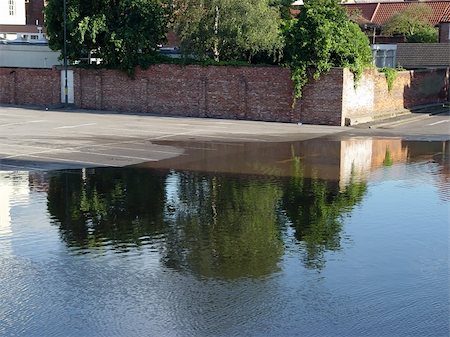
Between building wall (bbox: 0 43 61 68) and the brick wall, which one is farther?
building wall (bbox: 0 43 61 68)

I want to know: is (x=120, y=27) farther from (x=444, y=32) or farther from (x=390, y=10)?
(x=390, y=10)

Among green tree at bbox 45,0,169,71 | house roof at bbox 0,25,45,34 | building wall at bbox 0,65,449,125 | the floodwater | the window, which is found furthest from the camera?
the window

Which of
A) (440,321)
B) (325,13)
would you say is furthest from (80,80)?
(440,321)

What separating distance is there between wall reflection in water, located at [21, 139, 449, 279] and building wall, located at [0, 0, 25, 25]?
177ft

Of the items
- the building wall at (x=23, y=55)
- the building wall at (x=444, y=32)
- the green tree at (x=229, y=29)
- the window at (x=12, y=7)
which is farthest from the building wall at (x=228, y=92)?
the window at (x=12, y=7)

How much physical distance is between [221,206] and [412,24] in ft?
162

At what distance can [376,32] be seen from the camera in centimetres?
6319

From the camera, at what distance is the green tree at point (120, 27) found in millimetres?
37094

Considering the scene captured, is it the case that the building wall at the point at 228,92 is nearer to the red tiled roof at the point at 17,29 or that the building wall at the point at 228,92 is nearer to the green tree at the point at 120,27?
the green tree at the point at 120,27

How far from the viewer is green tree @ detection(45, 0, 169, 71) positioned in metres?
37.1

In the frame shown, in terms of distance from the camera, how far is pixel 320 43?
32.2 metres

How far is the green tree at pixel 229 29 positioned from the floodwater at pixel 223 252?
56.8 feet

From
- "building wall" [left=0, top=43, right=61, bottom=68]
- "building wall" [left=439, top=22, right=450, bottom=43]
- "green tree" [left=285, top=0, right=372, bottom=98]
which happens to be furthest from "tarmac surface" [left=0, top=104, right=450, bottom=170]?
"building wall" [left=439, top=22, right=450, bottom=43]

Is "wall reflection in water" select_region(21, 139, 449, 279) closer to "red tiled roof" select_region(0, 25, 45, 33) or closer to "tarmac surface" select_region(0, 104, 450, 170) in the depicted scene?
"tarmac surface" select_region(0, 104, 450, 170)
